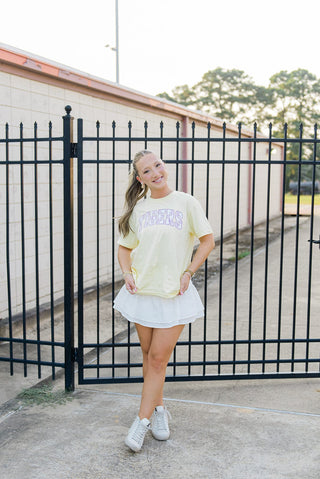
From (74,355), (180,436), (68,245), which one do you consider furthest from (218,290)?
(180,436)

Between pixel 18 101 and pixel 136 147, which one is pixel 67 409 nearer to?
pixel 18 101

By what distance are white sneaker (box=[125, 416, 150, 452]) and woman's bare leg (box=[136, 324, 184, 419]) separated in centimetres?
4

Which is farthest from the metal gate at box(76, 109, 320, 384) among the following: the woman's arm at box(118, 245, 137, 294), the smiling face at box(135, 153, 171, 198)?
the woman's arm at box(118, 245, 137, 294)

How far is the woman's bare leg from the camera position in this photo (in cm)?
332

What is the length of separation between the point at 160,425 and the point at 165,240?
1222 millimetres

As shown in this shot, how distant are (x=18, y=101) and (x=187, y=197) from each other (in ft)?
11.5

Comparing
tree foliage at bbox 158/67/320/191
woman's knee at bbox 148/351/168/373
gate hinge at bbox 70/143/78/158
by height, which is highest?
tree foliage at bbox 158/67/320/191

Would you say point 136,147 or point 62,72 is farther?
point 136,147

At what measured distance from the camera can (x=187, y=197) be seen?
3369 millimetres

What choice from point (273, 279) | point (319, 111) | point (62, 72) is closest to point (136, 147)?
point (62, 72)

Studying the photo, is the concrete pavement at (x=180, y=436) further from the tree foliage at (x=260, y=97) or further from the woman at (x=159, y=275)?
the tree foliage at (x=260, y=97)

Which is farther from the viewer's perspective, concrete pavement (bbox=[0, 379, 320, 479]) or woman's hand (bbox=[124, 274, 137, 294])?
woman's hand (bbox=[124, 274, 137, 294])

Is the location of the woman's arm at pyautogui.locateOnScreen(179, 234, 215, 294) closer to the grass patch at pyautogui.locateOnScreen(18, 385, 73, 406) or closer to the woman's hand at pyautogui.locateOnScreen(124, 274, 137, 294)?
the woman's hand at pyautogui.locateOnScreen(124, 274, 137, 294)

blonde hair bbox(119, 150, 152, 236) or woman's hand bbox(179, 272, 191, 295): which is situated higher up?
blonde hair bbox(119, 150, 152, 236)
